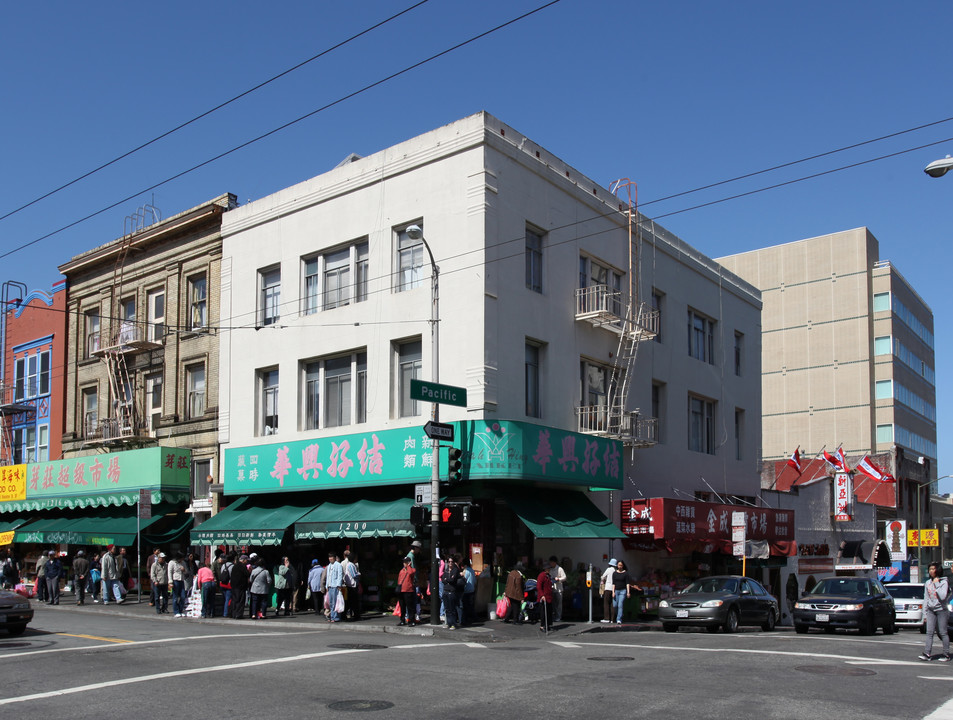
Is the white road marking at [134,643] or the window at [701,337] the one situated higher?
the window at [701,337]

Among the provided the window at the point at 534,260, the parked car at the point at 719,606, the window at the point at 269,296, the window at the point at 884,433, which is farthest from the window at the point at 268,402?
the window at the point at 884,433

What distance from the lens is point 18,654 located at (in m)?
16.1

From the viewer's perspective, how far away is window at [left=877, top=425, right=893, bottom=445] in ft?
230

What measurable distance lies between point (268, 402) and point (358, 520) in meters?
6.71

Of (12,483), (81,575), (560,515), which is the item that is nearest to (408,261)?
(560,515)

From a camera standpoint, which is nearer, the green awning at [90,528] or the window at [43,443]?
the green awning at [90,528]

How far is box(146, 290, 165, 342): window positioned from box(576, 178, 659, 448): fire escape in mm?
14960

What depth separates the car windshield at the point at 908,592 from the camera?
1062 inches

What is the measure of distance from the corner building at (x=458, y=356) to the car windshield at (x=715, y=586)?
7.87 feet

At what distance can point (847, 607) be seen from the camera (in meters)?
21.5

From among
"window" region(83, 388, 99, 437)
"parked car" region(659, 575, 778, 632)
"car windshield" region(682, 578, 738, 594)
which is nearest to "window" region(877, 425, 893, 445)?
"parked car" region(659, 575, 778, 632)

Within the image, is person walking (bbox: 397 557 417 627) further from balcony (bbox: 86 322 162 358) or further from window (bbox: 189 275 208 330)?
balcony (bbox: 86 322 162 358)

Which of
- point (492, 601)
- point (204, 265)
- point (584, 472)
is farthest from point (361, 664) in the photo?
point (204, 265)

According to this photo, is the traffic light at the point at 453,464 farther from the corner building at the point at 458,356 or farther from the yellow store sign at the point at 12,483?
the yellow store sign at the point at 12,483
